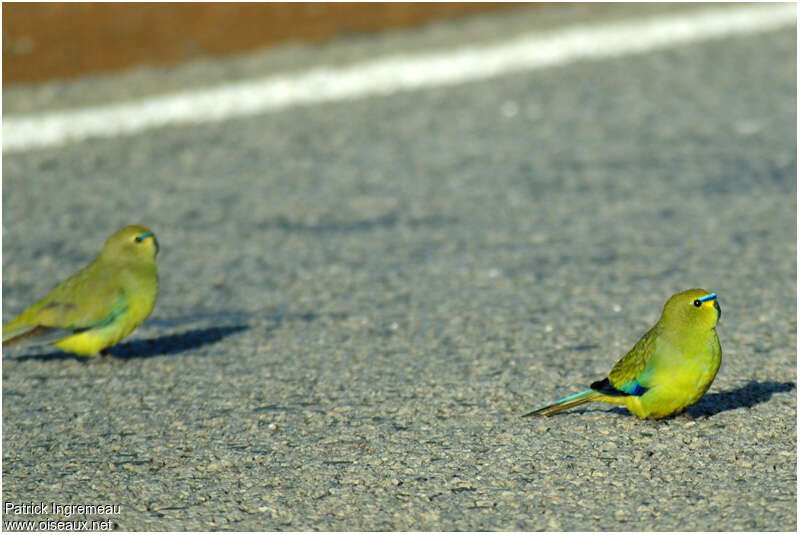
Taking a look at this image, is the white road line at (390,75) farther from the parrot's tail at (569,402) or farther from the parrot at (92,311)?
the parrot's tail at (569,402)

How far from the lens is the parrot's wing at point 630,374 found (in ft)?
14.5

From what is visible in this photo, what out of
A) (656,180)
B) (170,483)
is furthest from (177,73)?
(170,483)

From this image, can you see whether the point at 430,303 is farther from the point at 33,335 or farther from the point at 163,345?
the point at 33,335

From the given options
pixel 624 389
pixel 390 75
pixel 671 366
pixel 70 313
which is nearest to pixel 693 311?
pixel 671 366

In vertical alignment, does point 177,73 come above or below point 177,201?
above

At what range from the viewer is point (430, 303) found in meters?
6.09

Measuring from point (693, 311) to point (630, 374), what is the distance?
0.33 meters

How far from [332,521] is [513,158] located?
485cm

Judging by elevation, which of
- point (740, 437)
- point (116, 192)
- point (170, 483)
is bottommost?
point (740, 437)

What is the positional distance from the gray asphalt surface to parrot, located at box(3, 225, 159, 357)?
0.55ft

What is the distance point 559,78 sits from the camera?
388 inches

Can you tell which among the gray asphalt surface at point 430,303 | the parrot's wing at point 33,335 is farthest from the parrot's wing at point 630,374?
the parrot's wing at point 33,335

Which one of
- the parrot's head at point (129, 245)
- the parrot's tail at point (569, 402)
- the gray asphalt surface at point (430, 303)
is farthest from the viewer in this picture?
the parrot's head at point (129, 245)

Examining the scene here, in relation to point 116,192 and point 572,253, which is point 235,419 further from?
point 116,192
